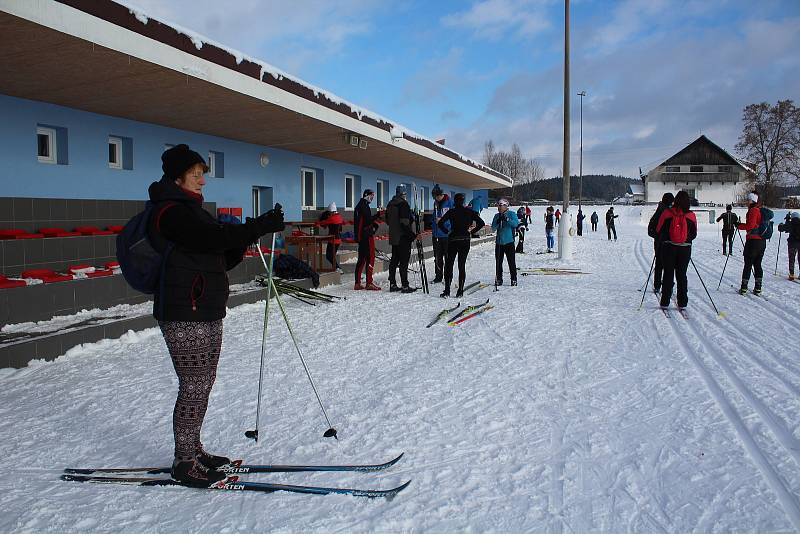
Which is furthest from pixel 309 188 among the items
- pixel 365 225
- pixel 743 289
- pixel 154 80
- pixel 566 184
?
pixel 743 289

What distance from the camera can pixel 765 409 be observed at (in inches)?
163

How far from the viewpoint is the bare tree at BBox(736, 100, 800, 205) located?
56938mm

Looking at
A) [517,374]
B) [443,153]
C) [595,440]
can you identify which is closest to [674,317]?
[517,374]

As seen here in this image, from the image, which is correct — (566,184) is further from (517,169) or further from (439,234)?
(517,169)

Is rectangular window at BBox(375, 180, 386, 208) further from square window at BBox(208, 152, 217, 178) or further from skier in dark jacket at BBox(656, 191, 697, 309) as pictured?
skier in dark jacket at BBox(656, 191, 697, 309)

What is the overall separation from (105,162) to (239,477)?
25.1ft

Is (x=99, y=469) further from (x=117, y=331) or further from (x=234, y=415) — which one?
(x=117, y=331)

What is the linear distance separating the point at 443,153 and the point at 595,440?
15672 mm

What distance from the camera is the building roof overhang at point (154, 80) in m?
5.43

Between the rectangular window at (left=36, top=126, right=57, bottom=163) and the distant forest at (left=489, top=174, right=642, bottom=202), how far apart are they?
236 ft

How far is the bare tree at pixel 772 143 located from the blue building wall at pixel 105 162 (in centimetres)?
5756

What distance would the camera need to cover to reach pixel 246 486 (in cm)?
306

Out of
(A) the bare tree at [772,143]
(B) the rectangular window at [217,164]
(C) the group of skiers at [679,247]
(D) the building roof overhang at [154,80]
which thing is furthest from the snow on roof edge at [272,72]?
(A) the bare tree at [772,143]

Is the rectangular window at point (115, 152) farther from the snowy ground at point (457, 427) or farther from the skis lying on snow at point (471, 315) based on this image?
→ the skis lying on snow at point (471, 315)
